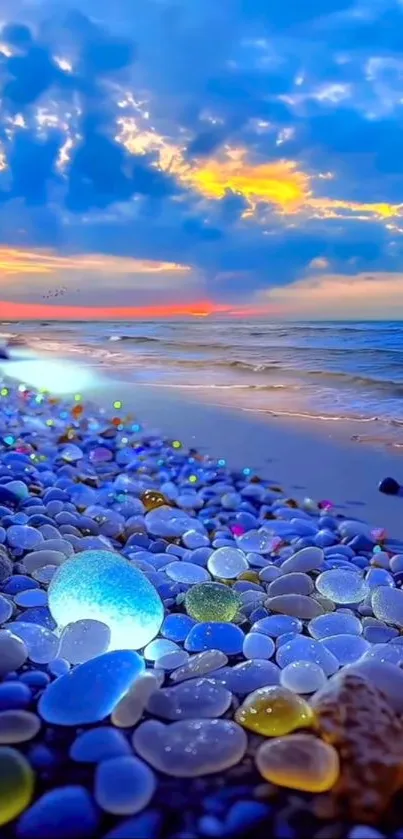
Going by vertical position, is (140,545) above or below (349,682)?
below

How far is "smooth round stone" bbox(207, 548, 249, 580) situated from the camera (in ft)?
7.15

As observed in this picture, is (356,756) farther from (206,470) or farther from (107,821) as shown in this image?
(206,470)

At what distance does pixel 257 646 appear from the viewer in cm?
155

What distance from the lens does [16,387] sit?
796 centimetres

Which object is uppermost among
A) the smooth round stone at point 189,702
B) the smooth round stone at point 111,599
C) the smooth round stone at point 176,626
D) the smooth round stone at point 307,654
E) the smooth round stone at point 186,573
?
the smooth round stone at point 111,599

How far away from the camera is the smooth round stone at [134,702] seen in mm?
1182

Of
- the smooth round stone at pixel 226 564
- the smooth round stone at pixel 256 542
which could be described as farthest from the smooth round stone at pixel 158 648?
the smooth round stone at pixel 256 542

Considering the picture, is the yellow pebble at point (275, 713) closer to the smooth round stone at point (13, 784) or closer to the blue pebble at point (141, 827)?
the blue pebble at point (141, 827)

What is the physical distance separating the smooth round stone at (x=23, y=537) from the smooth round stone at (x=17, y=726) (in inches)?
39.1

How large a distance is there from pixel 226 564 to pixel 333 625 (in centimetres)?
54

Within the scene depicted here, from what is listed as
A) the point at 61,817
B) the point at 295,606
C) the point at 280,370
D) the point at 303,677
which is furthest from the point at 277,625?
the point at 280,370

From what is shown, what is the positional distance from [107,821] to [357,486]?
2661mm

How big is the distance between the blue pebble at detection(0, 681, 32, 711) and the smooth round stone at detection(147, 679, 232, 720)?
24 cm

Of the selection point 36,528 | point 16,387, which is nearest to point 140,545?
point 36,528
